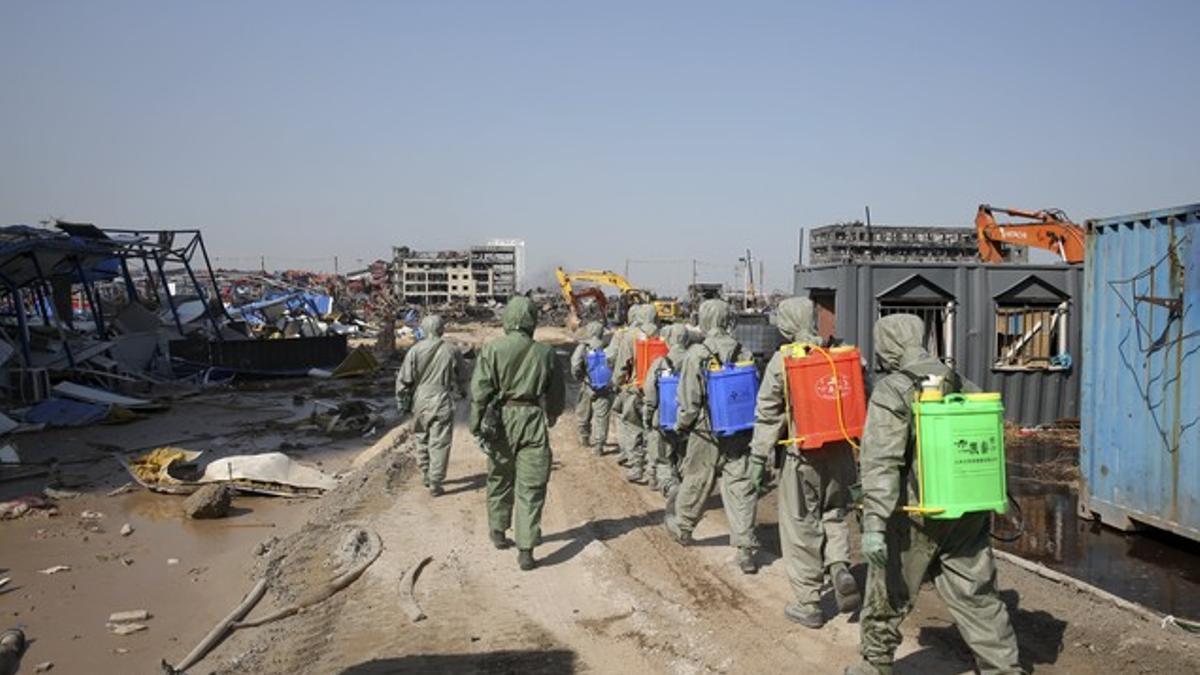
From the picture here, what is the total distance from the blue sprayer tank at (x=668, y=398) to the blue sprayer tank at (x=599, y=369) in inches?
136

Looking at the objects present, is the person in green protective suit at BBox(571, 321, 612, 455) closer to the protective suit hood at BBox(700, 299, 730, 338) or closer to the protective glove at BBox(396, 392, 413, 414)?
the protective glove at BBox(396, 392, 413, 414)

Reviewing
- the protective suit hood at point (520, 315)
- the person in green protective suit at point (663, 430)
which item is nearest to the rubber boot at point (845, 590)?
the person in green protective suit at point (663, 430)

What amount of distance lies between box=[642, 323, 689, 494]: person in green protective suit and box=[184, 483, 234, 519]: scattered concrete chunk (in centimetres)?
450

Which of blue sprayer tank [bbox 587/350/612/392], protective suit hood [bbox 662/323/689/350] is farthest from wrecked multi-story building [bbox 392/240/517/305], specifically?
protective suit hood [bbox 662/323/689/350]

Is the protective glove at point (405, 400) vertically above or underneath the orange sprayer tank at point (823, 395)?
underneath

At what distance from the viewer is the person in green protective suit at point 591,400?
37.3ft

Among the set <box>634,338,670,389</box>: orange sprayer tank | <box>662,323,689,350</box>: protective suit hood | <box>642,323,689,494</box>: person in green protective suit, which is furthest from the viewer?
<box>634,338,670,389</box>: orange sprayer tank

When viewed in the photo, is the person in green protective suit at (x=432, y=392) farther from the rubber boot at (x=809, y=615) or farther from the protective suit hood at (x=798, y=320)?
the rubber boot at (x=809, y=615)

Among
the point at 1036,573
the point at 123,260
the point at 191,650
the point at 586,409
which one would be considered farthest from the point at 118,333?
the point at 1036,573

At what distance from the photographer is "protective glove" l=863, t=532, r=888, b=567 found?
387cm

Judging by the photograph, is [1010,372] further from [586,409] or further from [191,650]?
[191,650]

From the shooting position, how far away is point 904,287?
12.9 m

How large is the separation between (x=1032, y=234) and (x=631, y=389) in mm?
10368

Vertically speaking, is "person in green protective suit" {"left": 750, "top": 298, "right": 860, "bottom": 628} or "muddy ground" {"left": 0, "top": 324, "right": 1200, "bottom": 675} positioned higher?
"person in green protective suit" {"left": 750, "top": 298, "right": 860, "bottom": 628}
